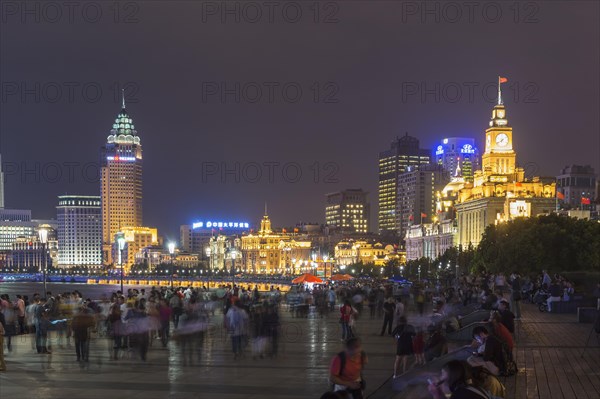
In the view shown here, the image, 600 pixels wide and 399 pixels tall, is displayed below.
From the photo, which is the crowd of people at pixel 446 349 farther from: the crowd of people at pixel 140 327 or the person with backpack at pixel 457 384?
the crowd of people at pixel 140 327

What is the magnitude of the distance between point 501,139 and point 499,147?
178cm

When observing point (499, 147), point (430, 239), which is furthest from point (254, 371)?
point (430, 239)

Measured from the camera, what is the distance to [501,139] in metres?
147

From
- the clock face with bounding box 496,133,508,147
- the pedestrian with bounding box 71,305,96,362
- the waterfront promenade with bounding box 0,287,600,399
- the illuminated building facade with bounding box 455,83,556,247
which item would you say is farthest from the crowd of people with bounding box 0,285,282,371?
the clock face with bounding box 496,133,508,147

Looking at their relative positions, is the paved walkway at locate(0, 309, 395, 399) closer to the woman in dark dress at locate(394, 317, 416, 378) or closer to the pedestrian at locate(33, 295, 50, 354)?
the pedestrian at locate(33, 295, 50, 354)

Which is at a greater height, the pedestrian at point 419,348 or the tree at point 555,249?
the tree at point 555,249

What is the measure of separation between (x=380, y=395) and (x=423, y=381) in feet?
4.36

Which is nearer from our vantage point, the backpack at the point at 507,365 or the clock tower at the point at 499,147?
the backpack at the point at 507,365

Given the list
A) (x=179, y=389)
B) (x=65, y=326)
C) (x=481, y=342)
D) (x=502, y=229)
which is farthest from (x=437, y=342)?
(x=502, y=229)


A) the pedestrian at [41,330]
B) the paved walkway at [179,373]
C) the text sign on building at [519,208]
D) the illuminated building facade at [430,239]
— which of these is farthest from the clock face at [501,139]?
the pedestrian at [41,330]

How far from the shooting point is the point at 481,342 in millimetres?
14797

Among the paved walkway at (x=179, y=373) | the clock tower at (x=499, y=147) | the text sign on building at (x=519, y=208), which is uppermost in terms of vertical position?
the clock tower at (x=499, y=147)

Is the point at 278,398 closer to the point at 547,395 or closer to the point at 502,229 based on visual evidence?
the point at 547,395

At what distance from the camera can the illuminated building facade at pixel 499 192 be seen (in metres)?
130
